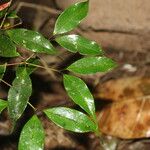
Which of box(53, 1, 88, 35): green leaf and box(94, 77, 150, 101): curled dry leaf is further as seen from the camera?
box(94, 77, 150, 101): curled dry leaf

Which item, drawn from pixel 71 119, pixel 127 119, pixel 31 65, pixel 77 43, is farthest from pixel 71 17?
pixel 127 119

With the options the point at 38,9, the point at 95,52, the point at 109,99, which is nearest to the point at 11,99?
the point at 95,52

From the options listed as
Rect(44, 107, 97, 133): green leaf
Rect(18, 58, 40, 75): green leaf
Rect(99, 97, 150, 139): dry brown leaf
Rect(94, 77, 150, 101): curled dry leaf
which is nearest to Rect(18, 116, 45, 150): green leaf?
Rect(44, 107, 97, 133): green leaf

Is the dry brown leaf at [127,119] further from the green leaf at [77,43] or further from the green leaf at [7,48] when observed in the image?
the green leaf at [7,48]

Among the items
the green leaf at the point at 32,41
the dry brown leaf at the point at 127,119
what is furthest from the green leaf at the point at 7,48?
the dry brown leaf at the point at 127,119

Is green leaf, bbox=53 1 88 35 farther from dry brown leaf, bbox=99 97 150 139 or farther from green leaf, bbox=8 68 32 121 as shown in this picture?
dry brown leaf, bbox=99 97 150 139

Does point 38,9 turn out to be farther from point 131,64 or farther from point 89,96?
point 89,96
